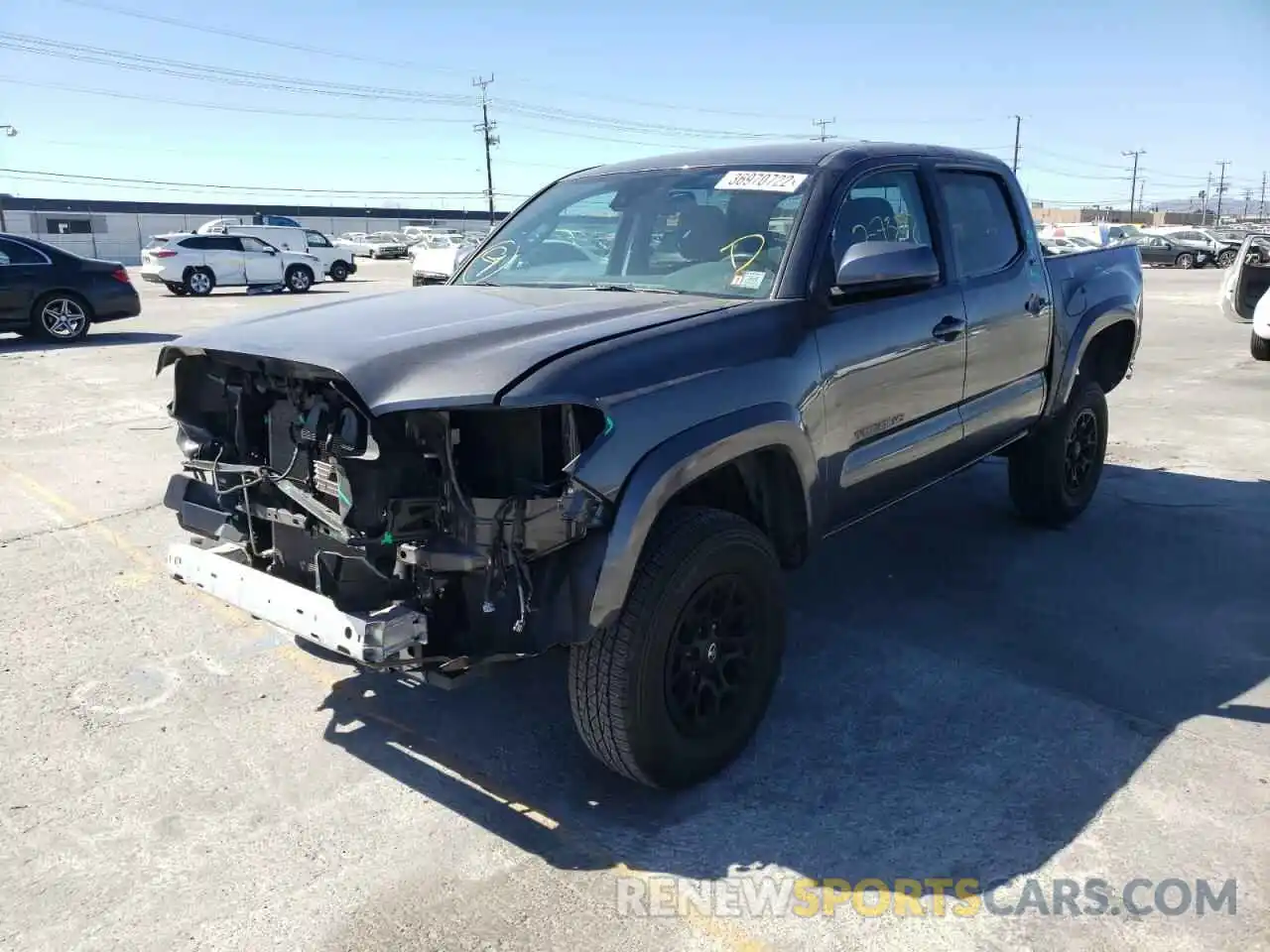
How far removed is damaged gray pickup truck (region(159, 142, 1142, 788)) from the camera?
2686 mm

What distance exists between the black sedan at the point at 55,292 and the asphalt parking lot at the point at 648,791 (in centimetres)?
1002

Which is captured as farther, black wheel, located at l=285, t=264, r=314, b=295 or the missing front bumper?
black wheel, located at l=285, t=264, r=314, b=295

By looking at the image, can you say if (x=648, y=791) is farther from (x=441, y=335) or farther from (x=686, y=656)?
(x=441, y=335)

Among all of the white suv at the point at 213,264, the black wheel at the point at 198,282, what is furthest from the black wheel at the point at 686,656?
the black wheel at the point at 198,282

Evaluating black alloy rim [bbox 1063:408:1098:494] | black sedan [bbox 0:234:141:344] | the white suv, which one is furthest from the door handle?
the white suv

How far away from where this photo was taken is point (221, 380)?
3.34 meters

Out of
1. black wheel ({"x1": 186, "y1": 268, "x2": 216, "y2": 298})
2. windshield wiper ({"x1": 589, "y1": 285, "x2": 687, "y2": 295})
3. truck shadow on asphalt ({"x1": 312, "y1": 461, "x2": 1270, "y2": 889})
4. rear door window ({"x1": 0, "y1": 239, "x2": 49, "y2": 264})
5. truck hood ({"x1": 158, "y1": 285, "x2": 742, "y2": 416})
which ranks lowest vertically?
truck shadow on asphalt ({"x1": 312, "y1": 461, "x2": 1270, "y2": 889})

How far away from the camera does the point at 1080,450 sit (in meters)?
5.85

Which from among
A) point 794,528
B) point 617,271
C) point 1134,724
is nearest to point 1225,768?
point 1134,724

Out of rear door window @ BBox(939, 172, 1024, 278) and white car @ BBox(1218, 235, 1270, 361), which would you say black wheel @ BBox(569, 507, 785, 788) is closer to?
rear door window @ BBox(939, 172, 1024, 278)

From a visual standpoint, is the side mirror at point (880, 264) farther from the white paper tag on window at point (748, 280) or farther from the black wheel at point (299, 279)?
the black wheel at point (299, 279)

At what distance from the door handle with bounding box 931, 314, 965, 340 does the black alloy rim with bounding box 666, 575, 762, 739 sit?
1535 mm

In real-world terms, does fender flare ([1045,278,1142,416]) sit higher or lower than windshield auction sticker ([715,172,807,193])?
lower

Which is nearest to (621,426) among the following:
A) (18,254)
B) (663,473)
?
(663,473)
